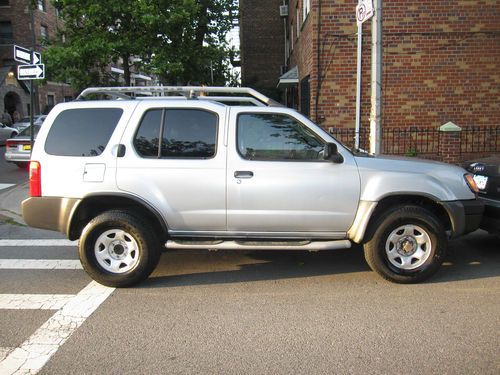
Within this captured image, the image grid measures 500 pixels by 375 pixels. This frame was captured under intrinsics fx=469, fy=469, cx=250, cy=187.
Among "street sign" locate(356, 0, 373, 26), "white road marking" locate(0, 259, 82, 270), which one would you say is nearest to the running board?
"white road marking" locate(0, 259, 82, 270)

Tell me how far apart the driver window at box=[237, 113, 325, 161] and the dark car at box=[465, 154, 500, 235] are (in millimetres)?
2234

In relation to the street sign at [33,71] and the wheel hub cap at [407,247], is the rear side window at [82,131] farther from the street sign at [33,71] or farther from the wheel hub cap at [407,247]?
the street sign at [33,71]

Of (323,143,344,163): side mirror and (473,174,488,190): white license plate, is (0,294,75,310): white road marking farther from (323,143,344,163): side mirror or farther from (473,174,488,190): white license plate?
(473,174,488,190): white license plate

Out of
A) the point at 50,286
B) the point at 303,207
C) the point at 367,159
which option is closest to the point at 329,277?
the point at 303,207

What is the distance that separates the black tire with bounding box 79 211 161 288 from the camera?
468 centimetres

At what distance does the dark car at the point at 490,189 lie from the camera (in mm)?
5367

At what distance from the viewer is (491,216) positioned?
5402 millimetres

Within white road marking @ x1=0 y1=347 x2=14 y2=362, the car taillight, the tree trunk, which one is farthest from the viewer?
the tree trunk

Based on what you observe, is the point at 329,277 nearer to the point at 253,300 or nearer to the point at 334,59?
the point at 253,300

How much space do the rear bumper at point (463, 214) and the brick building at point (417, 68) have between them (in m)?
6.47

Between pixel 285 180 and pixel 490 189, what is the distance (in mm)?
2633

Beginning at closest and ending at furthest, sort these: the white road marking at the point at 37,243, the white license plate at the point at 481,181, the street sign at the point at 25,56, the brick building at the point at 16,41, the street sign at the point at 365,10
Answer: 1. the white license plate at the point at 481,181
2. the white road marking at the point at 37,243
3. the street sign at the point at 365,10
4. the street sign at the point at 25,56
5. the brick building at the point at 16,41

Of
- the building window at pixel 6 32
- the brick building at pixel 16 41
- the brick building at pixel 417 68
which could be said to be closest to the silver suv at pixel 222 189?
the brick building at pixel 417 68

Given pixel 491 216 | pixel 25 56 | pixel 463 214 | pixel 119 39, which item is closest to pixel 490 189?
pixel 491 216
